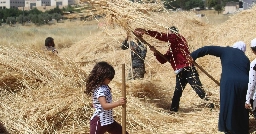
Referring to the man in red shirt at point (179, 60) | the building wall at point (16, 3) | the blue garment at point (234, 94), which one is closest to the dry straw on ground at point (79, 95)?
the man in red shirt at point (179, 60)

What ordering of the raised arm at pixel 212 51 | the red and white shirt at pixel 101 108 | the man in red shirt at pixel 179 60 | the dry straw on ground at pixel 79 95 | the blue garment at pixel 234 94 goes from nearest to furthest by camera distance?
1. the red and white shirt at pixel 101 108
2. the blue garment at pixel 234 94
3. the raised arm at pixel 212 51
4. the dry straw on ground at pixel 79 95
5. the man in red shirt at pixel 179 60

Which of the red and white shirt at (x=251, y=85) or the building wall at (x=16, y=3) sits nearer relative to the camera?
the red and white shirt at (x=251, y=85)

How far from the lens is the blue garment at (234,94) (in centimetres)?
431

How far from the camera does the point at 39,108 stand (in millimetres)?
5344

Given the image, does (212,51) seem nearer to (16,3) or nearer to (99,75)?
(99,75)

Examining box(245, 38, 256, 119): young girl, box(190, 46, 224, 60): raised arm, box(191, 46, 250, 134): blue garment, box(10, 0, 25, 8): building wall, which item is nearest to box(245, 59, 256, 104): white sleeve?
box(245, 38, 256, 119): young girl

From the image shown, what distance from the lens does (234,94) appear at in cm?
430

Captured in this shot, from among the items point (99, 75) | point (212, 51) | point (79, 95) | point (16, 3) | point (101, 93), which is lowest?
point (16, 3)

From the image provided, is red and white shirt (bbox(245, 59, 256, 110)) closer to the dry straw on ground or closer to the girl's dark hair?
the dry straw on ground

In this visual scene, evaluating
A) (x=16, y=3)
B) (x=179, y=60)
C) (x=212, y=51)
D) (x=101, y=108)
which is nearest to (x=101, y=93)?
(x=101, y=108)

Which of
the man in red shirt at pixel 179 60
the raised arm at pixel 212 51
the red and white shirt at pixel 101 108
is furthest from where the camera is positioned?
the man in red shirt at pixel 179 60

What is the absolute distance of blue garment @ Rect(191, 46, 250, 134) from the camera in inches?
170

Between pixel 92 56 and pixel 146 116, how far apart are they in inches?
308

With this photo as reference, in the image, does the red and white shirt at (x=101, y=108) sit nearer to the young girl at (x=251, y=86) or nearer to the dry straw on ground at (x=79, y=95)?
the dry straw on ground at (x=79, y=95)
